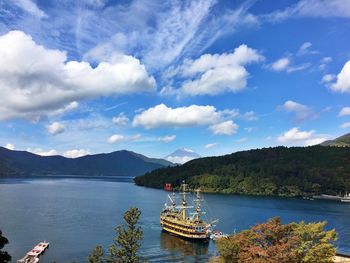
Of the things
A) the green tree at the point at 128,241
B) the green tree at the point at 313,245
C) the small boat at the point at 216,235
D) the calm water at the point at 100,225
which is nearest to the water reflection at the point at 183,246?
the calm water at the point at 100,225

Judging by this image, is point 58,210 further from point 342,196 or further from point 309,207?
point 342,196

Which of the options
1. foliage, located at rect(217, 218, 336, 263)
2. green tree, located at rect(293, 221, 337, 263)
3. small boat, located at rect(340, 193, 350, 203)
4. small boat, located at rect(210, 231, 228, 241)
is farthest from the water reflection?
small boat, located at rect(340, 193, 350, 203)

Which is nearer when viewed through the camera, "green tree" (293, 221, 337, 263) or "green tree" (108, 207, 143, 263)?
"green tree" (108, 207, 143, 263)

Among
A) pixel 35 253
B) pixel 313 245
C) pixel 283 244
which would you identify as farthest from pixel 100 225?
pixel 283 244

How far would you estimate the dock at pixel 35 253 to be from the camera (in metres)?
60.3

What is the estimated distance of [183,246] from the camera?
7662 cm

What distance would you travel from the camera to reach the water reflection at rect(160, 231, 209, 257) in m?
71.3

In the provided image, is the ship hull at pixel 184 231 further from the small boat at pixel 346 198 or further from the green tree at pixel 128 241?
the small boat at pixel 346 198

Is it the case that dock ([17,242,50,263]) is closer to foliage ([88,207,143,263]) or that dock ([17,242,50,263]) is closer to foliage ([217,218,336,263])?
foliage ([88,207,143,263])

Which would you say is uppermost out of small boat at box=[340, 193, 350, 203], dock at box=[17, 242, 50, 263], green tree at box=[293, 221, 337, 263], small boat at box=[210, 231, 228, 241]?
small boat at box=[340, 193, 350, 203]

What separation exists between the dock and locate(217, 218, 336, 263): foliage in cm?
3590

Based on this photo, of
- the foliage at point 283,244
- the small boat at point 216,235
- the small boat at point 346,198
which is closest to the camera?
the foliage at point 283,244

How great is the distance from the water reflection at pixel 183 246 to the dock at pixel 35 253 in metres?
22.9

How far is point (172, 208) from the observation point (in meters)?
101
